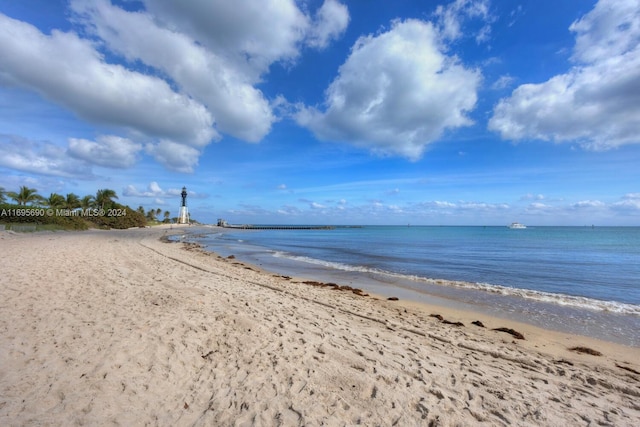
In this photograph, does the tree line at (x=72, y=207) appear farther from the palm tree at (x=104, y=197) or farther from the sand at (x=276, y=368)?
the sand at (x=276, y=368)

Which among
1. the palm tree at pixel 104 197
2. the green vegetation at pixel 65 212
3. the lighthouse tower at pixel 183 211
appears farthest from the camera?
the lighthouse tower at pixel 183 211

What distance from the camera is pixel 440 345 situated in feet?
19.6

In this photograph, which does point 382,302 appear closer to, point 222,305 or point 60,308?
point 222,305

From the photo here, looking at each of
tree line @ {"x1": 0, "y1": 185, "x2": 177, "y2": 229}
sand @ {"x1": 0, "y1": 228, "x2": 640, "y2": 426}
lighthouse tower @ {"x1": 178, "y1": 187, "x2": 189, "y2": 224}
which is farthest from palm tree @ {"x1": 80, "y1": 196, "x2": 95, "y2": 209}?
sand @ {"x1": 0, "y1": 228, "x2": 640, "y2": 426}

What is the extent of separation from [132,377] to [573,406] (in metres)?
6.08

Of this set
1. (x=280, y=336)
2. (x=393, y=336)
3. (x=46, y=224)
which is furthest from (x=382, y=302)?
(x=46, y=224)

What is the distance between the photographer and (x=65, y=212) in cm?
4900

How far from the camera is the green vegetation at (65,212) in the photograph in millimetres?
38719

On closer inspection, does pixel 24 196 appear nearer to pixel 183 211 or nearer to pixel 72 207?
pixel 72 207

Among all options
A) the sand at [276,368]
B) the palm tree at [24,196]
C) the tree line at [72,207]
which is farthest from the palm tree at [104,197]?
the sand at [276,368]

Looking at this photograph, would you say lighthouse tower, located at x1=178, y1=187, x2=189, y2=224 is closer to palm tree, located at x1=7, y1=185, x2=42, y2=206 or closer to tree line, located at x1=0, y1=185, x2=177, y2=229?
tree line, located at x1=0, y1=185, x2=177, y2=229

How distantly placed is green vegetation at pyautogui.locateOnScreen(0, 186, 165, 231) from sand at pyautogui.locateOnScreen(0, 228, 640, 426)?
40774 mm

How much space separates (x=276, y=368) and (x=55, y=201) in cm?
6888

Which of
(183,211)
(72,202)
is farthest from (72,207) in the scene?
(183,211)
